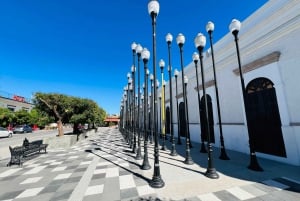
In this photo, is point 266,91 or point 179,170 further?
point 266,91

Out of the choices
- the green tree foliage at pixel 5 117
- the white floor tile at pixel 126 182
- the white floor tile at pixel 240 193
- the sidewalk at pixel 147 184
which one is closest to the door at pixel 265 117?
the sidewalk at pixel 147 184

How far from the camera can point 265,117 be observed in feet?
25.6

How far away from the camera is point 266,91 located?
25.4 ft

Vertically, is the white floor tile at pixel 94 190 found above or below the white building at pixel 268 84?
below

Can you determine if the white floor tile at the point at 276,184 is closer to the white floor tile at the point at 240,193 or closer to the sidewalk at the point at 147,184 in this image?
the sidewalk at the point at 147,184

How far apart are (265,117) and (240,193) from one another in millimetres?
5034

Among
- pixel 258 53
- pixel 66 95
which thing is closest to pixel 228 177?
pixel 258 53

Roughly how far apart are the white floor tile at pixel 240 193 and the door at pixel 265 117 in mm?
3239

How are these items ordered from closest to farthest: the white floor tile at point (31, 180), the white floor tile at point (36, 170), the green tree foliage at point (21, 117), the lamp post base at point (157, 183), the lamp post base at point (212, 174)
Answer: the lamp post base at point (157, 183) < the lamp post base at point (212, 174) < the white floor tile at point (31, 180) < the white floor tile at point (36, 170) < the green tree foliage at point (21, 117)

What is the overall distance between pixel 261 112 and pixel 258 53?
306 cm

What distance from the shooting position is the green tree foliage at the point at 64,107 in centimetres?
1542

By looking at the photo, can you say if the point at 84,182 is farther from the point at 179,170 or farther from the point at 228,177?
the point at 228,177

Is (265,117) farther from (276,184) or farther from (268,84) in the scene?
(276,184)

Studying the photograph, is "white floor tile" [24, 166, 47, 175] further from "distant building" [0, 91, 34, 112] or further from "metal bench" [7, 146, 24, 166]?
"distant building" [0, 91, 34, 112]
